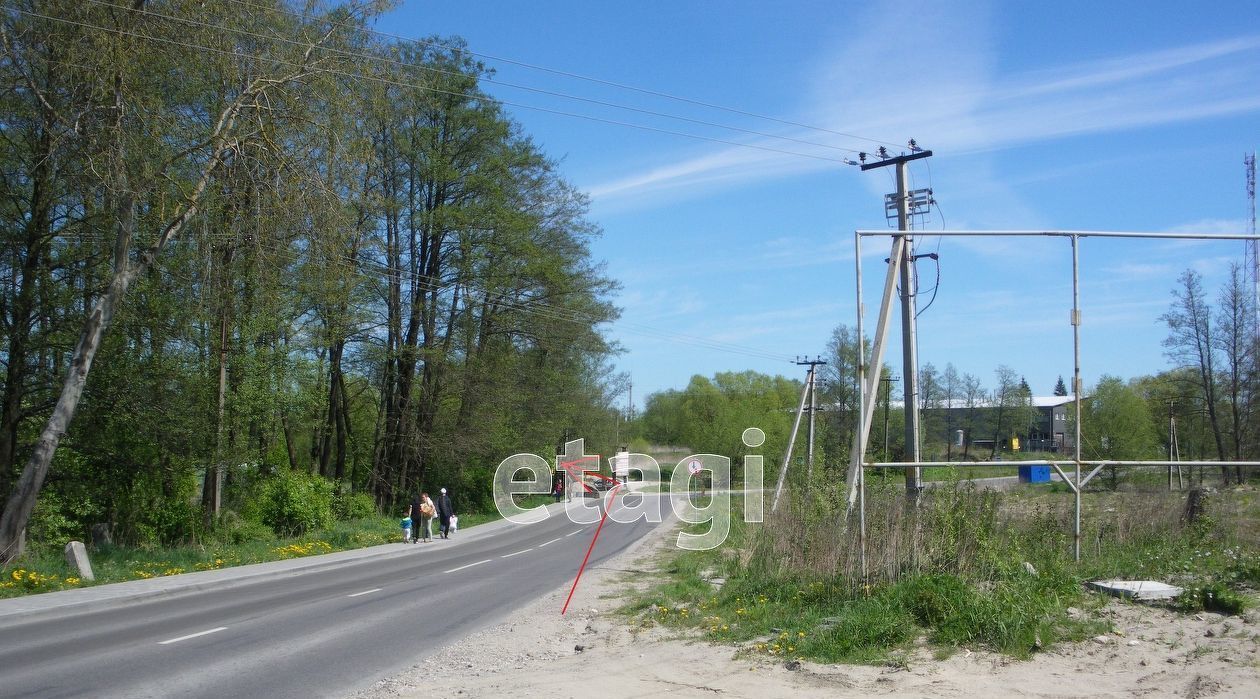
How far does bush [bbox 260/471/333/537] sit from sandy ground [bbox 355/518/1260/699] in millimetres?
20717

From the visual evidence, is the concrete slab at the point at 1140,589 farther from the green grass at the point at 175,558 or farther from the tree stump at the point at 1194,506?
the green grass at the point at 175,558

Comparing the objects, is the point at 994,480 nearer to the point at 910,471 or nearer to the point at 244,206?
the point at 910,471

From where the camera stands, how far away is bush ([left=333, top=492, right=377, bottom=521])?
118ft

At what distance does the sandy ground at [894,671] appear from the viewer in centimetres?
705

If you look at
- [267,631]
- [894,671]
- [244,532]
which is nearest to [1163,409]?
[894,671]

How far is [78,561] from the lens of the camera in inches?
691

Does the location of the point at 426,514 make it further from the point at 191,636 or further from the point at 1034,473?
the point at 1034,473

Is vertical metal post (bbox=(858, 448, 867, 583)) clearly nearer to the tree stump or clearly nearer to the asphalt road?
the tree stump

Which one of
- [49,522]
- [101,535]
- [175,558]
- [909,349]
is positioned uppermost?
[909,349]

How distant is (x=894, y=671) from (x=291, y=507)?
2490 cm

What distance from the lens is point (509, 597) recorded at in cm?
1573

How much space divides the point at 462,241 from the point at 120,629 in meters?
29.8

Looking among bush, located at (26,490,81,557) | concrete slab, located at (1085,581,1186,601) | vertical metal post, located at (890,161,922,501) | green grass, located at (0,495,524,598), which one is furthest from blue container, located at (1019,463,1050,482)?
bush, located at (26,490,81,557)

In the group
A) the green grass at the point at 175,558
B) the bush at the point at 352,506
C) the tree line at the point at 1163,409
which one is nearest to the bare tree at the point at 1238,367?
the tree line at the point at 1163,409
